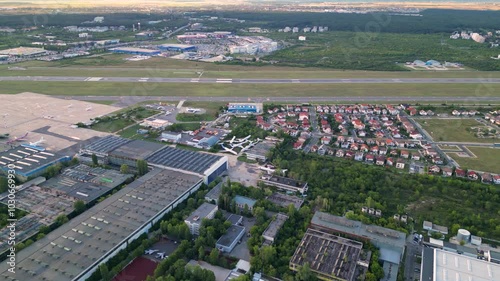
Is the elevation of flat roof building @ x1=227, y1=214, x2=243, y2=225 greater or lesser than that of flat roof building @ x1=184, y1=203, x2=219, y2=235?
lesser

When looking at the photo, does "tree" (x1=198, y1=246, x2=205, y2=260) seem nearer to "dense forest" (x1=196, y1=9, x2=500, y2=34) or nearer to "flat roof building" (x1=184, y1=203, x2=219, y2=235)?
"flat roof building" (x1=184, y1=203, x2=219, y2=235)

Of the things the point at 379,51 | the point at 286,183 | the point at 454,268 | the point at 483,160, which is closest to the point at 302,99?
the point at 483,160

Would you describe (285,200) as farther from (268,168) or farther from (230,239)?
(230,239)

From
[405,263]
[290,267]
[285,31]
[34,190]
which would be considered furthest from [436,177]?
[285,31]

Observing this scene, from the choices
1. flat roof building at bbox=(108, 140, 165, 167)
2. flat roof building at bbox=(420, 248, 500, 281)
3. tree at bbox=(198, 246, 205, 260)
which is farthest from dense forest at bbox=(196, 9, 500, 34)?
tree at bbox=(198, 246, 205, 260)

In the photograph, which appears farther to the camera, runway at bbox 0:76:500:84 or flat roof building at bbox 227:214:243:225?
runway at bbox 0:76:500:84

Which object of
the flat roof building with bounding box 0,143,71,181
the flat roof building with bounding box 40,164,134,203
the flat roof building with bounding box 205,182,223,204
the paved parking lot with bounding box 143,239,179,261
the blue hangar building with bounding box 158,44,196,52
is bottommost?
the paved parking lot with bounding box 143,239,179,261
